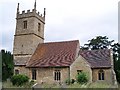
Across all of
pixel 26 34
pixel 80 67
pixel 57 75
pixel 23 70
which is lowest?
pixel 57 75

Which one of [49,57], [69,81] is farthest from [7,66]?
[69,81]

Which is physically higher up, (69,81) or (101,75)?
(101,75)

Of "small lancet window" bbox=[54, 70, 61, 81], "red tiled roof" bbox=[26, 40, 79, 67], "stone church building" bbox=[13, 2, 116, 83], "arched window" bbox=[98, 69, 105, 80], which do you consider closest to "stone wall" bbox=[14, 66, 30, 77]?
"stone church building" bbox=[13, 2, 116, 83]

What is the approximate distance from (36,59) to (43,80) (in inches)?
142

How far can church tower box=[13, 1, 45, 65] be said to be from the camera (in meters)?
33.8

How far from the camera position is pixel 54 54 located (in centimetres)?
3173

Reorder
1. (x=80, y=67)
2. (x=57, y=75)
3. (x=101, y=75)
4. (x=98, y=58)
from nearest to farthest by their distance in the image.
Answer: (x=101, y=75)
(x=80, y=67)
(x=57, y=75)
(x=98, y=58)

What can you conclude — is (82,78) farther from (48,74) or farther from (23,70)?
(23,70)

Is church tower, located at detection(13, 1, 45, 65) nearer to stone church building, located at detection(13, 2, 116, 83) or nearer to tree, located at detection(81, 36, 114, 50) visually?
stone church building, located at detection(13, 2, 116, 83)

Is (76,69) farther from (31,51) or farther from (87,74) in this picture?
(31,51)

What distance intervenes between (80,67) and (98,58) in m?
3.03

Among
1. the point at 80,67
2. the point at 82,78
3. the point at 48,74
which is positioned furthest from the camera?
the point at 48,74

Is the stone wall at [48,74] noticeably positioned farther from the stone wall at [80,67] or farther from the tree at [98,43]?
the tree at [98,43]

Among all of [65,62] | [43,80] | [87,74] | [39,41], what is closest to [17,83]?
[43,80]
